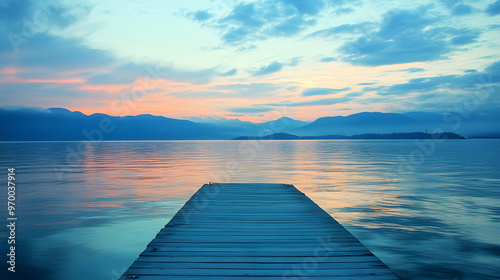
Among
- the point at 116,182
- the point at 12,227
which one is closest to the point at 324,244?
the point at 12,227

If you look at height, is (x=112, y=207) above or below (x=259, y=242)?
below

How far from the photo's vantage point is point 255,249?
5.74m

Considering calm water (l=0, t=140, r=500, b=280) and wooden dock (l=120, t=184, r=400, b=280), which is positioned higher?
wooden dock (l=120, t=184, r=400, b=280)

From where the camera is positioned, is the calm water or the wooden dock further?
the calm water

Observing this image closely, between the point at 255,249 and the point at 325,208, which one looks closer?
the point at 255,249

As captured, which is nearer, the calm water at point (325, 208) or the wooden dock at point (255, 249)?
the wooden dock at point (255, 249)

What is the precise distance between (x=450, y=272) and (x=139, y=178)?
20.3 meters

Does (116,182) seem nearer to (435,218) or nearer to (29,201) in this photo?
(29,201)

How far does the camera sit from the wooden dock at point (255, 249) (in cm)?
471

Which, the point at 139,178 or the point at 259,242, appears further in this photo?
the point at 139,178

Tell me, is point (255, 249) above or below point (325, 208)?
above

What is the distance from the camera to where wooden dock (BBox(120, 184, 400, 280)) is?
15.5 feet

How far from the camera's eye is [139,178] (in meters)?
23.5

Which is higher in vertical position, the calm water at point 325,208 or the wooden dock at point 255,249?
the wooden dock at point 255,249
